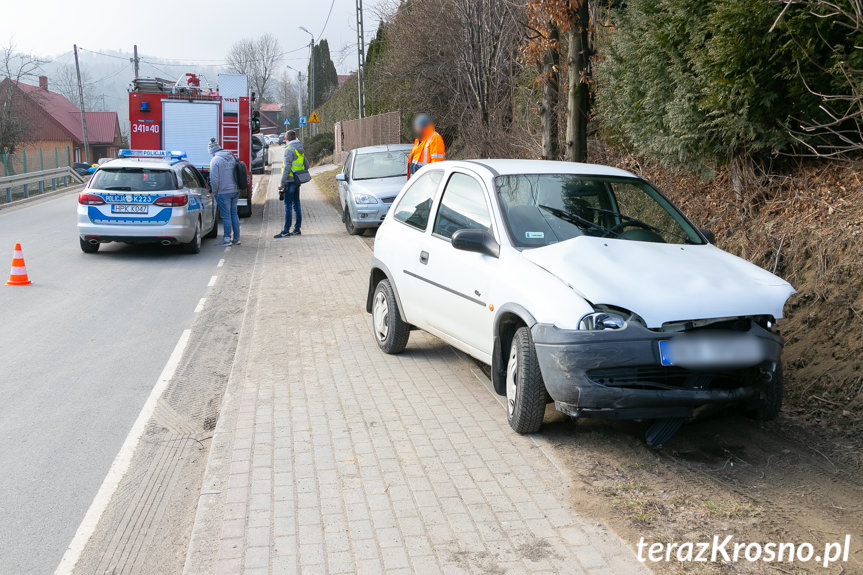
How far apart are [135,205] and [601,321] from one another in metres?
10.8

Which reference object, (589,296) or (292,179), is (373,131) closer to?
(292,179)

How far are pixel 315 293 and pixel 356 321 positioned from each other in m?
1.89

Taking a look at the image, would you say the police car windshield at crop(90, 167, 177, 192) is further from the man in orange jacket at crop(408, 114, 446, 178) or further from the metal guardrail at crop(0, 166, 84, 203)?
the metal guardrail at crop(0, 166, 84, 203)

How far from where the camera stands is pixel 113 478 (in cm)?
509

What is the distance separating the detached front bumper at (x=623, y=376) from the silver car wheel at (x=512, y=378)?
0.48 meters

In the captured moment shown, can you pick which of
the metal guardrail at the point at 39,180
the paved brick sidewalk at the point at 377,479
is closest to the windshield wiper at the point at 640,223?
the paved brick sidewalk at the point at 377,479

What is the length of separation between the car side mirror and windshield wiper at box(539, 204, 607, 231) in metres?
0.57

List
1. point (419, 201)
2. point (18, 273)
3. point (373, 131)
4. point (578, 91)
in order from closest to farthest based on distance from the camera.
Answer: point (419, 201) → point (578, 91) → point (18, 273) → point (373, 131)

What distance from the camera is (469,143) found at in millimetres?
21281


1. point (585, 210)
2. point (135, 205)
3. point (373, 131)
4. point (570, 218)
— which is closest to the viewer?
point (570, 218)

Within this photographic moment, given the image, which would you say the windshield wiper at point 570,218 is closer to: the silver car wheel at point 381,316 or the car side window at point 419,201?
the car side window at point 419,201

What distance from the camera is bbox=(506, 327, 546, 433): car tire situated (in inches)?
202

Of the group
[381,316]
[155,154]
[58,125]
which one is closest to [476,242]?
[381,316]

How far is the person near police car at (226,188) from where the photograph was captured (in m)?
15.5
